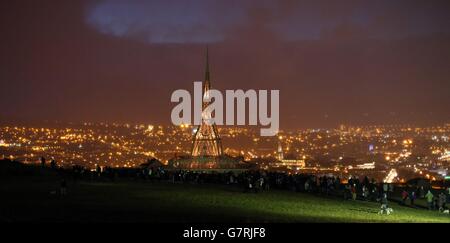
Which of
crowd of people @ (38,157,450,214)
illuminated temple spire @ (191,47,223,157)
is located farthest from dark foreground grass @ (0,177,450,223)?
illuminated temple spire @ (191,47,223,157)

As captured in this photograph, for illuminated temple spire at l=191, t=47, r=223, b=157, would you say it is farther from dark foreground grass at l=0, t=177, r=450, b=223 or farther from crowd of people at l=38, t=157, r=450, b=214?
dark foreground grass at l=0, t=177, r=450, b=223

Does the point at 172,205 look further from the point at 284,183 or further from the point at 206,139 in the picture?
the point at 206,139

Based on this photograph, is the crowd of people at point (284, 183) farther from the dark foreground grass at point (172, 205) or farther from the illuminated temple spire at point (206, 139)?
the illuminated temple spire at point (206, 139)

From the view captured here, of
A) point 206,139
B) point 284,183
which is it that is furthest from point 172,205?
point 206,139

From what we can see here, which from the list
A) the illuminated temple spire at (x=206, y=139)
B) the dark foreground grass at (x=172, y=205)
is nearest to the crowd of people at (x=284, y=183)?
the dark foreground grass at (x=172, y=205)

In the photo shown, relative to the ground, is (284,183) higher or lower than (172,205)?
higher

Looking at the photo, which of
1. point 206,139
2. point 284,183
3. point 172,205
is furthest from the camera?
point 206,139

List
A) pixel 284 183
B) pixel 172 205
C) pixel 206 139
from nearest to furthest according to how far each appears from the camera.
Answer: pixel 172 205 < pixel 284 183 < pixel 206 139
